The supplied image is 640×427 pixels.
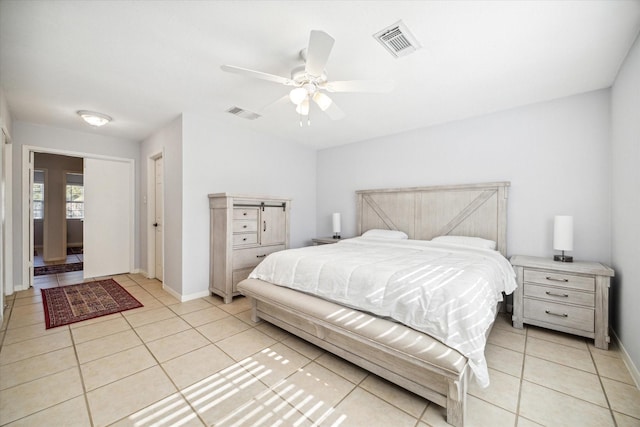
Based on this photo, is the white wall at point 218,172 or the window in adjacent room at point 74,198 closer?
the white wall at point 218,172

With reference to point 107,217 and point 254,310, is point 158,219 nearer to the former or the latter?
point 107,217

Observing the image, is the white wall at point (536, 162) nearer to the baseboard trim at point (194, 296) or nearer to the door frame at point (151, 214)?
the baseboard trim at point (194, 296)

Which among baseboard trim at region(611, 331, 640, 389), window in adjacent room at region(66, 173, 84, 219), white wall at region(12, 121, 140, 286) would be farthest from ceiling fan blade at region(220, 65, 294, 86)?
window in adjacent room at region(66, 173, 84, 219)

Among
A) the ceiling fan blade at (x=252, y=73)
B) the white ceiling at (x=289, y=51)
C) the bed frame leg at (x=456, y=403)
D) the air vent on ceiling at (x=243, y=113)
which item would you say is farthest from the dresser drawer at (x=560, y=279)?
the air vent on ceiling at (x=243, y=113)

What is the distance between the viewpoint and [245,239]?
142 inches

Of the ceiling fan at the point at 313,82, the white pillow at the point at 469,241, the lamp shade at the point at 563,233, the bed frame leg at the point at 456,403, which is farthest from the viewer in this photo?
the white pillow at the point at 469,241

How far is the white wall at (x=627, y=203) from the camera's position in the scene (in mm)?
1950

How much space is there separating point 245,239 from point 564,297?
3563 millimetres

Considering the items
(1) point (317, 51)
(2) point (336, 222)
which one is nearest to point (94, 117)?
(1) point (317, 51)

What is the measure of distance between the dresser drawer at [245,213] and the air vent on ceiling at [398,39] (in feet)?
8.23

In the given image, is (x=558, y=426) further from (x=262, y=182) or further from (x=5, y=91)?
(x=5, y=91)

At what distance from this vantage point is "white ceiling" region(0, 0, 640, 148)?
67.2 inches

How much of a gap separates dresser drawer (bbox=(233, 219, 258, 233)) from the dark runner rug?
4.18 metres

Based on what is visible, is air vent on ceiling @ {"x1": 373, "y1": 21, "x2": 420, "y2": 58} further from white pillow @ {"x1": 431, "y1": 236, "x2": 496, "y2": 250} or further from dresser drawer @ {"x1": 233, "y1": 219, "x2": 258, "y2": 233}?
dresser drawer @ {"x1": 233, "y1": 219, "x2": 258, "y2": 233}
